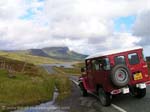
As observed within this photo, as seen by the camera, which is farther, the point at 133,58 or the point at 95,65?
the point at 95,65

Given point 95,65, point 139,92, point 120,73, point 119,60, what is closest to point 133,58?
point 119,60

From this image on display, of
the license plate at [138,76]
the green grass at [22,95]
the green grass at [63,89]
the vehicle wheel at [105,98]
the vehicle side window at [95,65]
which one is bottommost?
the green grass at [63,89]

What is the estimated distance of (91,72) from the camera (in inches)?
703

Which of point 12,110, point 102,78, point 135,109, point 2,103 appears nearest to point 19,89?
point 2,103

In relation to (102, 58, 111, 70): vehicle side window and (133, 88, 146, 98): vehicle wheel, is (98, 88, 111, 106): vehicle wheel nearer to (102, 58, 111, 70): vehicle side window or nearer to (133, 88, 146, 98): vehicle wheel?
(102, 58, 111, 70): vehicle side window

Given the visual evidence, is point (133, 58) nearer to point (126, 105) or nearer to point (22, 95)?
point (126, 105)

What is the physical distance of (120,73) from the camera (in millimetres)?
14828

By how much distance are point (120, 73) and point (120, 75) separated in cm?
10

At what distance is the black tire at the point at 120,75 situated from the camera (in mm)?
14656

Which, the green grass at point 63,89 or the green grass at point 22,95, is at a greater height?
the green grass at point 22,95

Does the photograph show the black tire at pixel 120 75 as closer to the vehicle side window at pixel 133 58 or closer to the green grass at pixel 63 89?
the vehicle side window at pixel 133 58

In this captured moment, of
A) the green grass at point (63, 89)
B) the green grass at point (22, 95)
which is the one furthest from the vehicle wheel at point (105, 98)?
the green grass at point (22, 95)

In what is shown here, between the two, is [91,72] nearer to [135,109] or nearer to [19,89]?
[135,109]

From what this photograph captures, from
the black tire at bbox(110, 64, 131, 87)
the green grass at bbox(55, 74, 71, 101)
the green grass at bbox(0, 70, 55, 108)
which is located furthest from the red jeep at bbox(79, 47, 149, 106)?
the green grass at bbox(0, 70, 55, 108)
